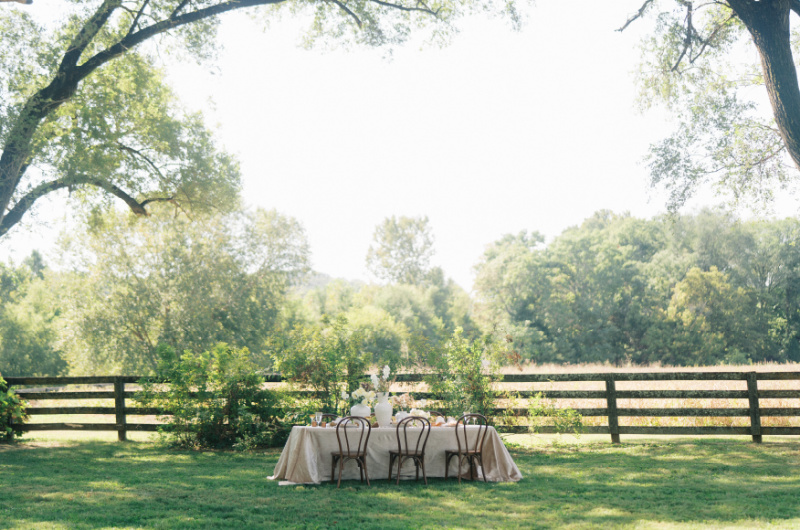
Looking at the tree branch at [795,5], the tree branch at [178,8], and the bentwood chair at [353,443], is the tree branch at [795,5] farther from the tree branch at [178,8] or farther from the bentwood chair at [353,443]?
the tree branch at [178,8]

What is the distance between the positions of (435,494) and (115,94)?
9211 millimetres

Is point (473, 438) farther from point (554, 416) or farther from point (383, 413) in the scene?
point (554, 416)

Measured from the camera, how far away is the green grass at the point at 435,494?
4.84 m

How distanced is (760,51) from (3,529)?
983cm

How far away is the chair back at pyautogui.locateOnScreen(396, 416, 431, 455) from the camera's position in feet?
21.6

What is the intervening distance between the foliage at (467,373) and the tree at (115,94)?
6010mm

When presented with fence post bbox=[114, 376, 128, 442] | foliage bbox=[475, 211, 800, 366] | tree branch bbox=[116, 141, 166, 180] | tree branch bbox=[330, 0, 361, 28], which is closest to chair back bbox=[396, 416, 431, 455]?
fence post bbox=[114, 376, 128, 442]

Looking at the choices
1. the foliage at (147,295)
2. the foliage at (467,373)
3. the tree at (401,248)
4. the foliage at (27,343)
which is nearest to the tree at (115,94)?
the foliage at (467,373)

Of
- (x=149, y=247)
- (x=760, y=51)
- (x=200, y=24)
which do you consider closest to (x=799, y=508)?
(x=760, y=51)

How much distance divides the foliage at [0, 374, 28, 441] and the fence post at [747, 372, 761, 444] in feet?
37.5

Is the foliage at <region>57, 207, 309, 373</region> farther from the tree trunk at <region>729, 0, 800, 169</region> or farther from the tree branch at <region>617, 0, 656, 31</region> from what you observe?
the tree trunk at <region>729, 0, 800, 169</region>

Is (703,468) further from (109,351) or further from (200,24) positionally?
(109,351)

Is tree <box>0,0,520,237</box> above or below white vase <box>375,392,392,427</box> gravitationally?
above

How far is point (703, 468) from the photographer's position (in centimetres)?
688
